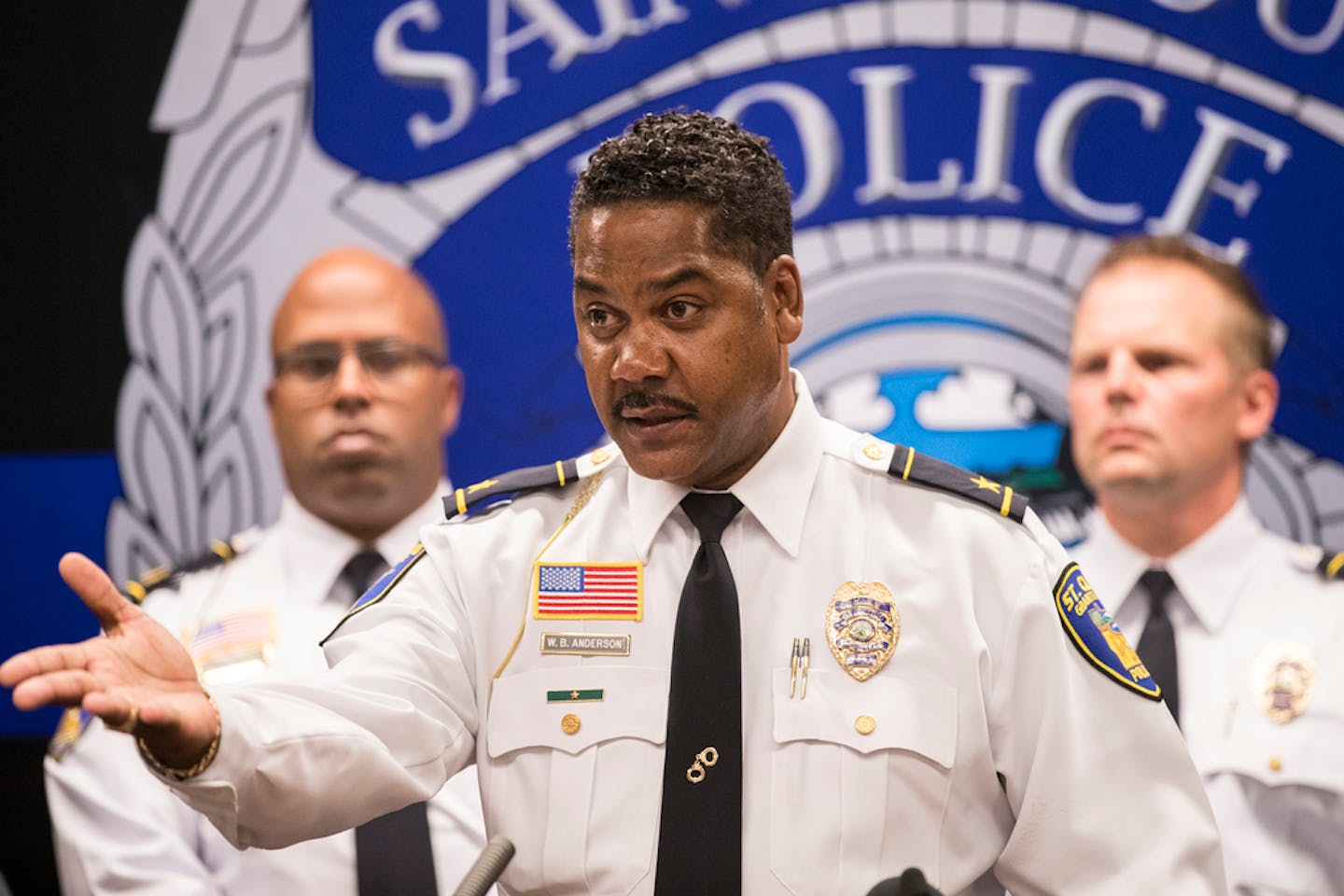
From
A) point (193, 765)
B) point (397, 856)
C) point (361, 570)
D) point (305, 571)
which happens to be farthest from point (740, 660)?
point (305, 571)

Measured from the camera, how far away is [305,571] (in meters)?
3.04

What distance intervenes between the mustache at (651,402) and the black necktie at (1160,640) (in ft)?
5.34

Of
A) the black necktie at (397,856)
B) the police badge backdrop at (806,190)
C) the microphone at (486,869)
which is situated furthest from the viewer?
the police badge backdrop at (806,190)

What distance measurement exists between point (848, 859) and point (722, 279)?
714 millimetres

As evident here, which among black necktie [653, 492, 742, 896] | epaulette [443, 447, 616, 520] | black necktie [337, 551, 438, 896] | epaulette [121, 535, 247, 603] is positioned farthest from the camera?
epaulette [121, 535, 247, 603]

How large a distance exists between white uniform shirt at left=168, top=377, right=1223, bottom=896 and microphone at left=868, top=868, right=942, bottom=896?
1.13 ft

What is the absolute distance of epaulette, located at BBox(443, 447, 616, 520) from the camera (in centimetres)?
191

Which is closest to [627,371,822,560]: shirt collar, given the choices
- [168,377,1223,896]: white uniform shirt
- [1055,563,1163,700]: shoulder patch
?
[168,377,1223,896]: white uniform shirt

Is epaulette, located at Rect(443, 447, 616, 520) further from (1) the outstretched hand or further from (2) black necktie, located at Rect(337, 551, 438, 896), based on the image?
(2) black necktie, located at Rect(337, 551, 438, 896)

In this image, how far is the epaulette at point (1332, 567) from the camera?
3037mm

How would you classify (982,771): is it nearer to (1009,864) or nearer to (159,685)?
(1009,864)

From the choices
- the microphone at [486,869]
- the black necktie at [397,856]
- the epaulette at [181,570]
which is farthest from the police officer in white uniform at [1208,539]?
the microphone at [486,869]

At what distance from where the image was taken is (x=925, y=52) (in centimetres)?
327

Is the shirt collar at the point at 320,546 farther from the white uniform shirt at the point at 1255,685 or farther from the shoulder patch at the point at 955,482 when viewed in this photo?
the white uniform shirt at the point at 1255,685
